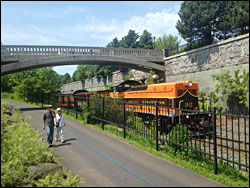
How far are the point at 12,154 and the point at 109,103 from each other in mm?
7762

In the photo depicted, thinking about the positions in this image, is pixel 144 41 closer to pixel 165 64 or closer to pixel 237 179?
pixel 165 64

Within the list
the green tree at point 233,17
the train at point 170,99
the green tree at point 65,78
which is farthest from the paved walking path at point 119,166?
the green tree at point 65,78

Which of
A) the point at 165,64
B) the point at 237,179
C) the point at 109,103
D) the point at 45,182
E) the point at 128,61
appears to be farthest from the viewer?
the point at 165,64

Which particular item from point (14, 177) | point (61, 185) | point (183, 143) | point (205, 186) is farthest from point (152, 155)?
point (14, 177)

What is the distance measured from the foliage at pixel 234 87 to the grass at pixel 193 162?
13101mm

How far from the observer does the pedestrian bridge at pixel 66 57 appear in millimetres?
23594

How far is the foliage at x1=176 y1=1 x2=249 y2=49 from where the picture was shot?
24125 millimetres

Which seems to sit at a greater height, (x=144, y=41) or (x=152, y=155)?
(x=144, y=41)

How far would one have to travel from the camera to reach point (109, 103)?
1355 centimetres

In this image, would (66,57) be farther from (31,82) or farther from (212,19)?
(212,19)

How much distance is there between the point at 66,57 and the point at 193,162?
21.3 m

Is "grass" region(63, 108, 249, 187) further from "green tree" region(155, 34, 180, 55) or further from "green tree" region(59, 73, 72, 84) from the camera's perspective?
"green tree" region(59, 73, 72, 84)

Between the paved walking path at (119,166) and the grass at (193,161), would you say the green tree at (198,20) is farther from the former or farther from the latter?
the paved walking path at (119,166)

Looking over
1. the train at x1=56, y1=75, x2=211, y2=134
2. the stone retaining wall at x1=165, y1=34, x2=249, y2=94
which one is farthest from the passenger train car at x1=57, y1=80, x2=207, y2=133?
the stone retaining wall at x1=165, y1=34, x2=249, y2=94
